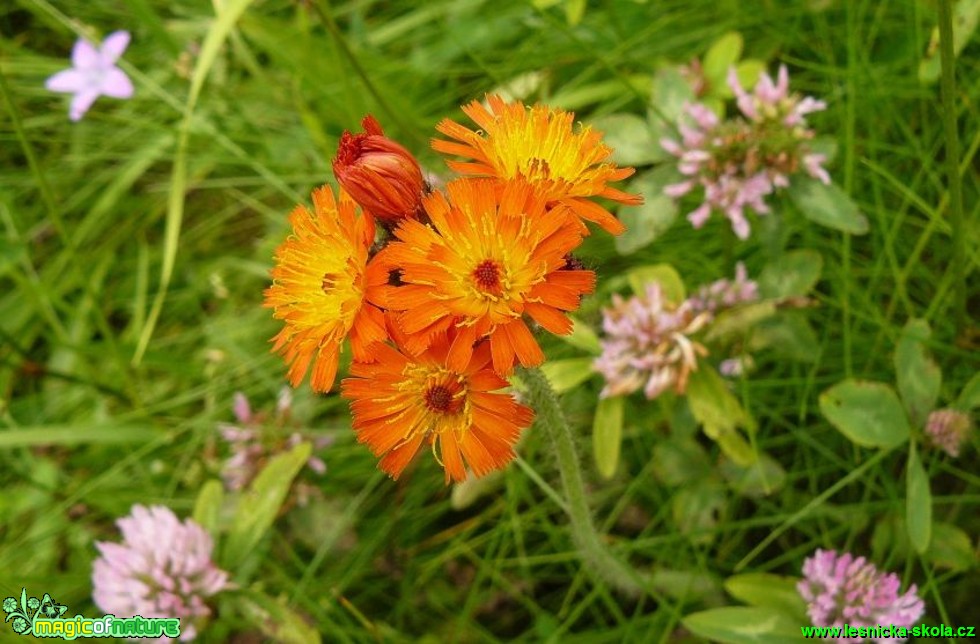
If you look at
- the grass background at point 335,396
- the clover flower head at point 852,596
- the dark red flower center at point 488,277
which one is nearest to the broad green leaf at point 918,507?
the clover flower head at point 852,596

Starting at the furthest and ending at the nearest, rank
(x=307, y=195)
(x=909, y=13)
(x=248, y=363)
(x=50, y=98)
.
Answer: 1. (x=50, y=98)
2. (x=307, y=195)
3. (x=248, y=363)
4. (x=909, y=13)

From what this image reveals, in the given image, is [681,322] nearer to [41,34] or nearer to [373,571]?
[373,571]

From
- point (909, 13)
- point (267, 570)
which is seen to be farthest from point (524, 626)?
point (909, 13)

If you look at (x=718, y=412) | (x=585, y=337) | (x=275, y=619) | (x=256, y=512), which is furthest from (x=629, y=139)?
(x=275, y=619)

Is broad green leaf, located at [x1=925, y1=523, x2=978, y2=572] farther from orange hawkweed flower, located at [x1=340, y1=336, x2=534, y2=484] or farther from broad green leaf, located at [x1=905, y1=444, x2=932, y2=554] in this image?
orange hawkweed flower, located at [x1=340, y1=336, x2=534, y2=484]

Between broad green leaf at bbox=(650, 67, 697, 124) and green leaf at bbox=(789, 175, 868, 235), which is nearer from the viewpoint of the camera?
green leaf at bbox=(789, 175, 868, 235)

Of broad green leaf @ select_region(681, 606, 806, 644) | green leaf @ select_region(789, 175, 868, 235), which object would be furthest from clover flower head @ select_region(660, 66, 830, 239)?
broad green leaf @ select_region(681, 606, 806, 644)
